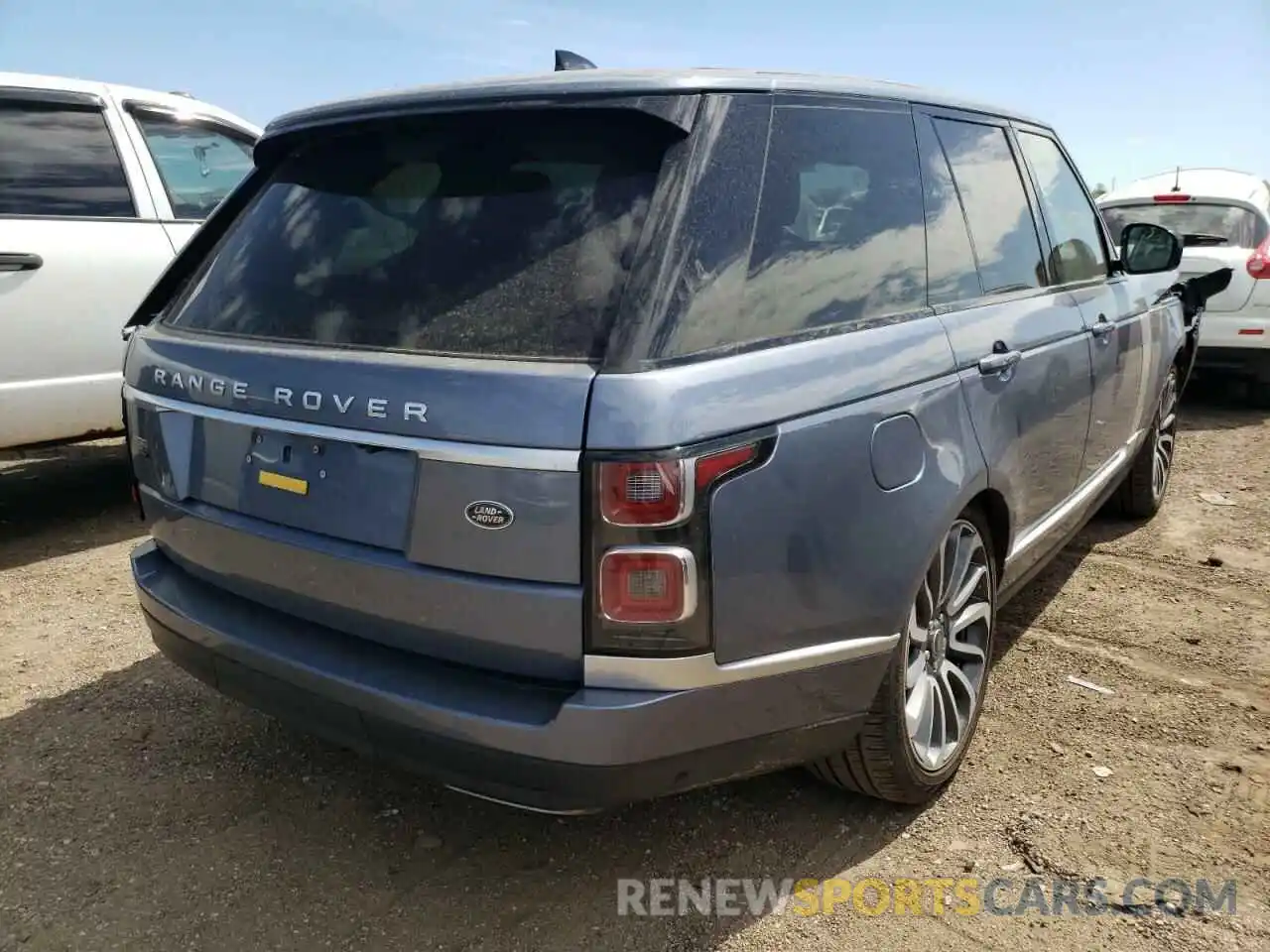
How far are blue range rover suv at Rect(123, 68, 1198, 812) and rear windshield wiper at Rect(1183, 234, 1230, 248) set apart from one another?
6.10m

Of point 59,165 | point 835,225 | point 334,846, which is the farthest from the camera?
point 59,165

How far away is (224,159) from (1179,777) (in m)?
5.35

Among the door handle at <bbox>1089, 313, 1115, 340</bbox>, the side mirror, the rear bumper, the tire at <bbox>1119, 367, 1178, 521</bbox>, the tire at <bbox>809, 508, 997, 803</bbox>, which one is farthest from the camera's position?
the tire at <bbox>1119, 367, 1178, 521</bbox>

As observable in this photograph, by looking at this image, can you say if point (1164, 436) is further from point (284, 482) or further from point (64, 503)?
point (64, 503)

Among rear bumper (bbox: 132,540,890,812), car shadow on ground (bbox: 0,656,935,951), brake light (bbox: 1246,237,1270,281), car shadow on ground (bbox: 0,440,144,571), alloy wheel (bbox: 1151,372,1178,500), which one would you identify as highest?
brake light (bbox: 1246,237,1270,281)

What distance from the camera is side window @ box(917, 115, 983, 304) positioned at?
2.74 m

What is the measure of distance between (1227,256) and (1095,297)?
4.83 m

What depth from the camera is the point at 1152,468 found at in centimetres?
502

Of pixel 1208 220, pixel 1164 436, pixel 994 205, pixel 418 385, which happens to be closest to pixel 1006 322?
pixel 994 205

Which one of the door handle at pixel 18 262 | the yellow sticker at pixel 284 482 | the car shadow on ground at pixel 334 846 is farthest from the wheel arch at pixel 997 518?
the door handle at pixel 18 262

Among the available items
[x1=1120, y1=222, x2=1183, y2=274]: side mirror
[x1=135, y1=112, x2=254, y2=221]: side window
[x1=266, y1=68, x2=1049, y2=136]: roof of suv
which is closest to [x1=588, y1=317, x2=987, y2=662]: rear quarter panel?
[x1=266, y1=68, x2=1049, y2=136]: roof of suv

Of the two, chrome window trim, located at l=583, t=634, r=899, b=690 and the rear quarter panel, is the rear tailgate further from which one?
the rear quarter panel

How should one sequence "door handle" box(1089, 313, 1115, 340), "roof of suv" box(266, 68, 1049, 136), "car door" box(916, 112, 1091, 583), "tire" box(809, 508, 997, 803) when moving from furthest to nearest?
"door handle" box(1089, 313, 1115, 340) < "car door" box(916, 112, 1091, 583) < "tire" box(809, 508, 997, 803) < "roof of suv" box(266, 68, 1049, 136)

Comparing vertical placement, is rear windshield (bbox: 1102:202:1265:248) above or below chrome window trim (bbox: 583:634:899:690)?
above
